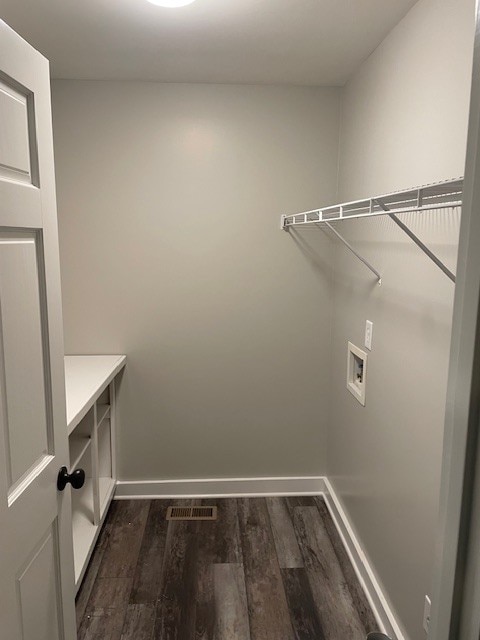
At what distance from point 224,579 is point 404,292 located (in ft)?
5.22

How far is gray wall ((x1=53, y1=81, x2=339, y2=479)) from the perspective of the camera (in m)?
2.67

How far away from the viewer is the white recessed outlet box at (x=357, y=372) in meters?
2.31

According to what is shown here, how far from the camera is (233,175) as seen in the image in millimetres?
2742

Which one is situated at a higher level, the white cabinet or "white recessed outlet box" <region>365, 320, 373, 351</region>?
"white recessed outlet box" <region>365, 320, 373, 351</region>

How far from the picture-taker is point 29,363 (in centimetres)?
118

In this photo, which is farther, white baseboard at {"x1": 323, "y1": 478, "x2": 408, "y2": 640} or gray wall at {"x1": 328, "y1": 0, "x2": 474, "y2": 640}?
white baseboard at {"x1": 323, "y1": 478, "x2": 408, "y2": 640}

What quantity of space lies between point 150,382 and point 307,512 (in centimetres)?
123

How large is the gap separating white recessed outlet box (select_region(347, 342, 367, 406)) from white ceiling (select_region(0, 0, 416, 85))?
55.3 inches

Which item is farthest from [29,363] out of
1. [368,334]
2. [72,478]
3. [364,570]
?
[364,570]

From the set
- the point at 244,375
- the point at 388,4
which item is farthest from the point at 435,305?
the point at 244,375

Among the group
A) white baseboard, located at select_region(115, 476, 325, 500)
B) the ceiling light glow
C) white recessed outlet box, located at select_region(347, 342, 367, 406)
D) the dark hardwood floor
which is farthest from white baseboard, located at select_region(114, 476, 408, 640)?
the ceiling light glow

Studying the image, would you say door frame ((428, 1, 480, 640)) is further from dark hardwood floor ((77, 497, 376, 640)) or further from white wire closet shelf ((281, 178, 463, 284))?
dark hardwood floor ((77, 497, 376, 640))

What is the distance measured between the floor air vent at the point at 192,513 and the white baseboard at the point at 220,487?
13 centimetres

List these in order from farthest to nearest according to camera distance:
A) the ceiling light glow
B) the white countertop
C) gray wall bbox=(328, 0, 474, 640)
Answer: the white countertop → the ceiling light glow → gray wall bbox=(328, 0, 474, 640)
